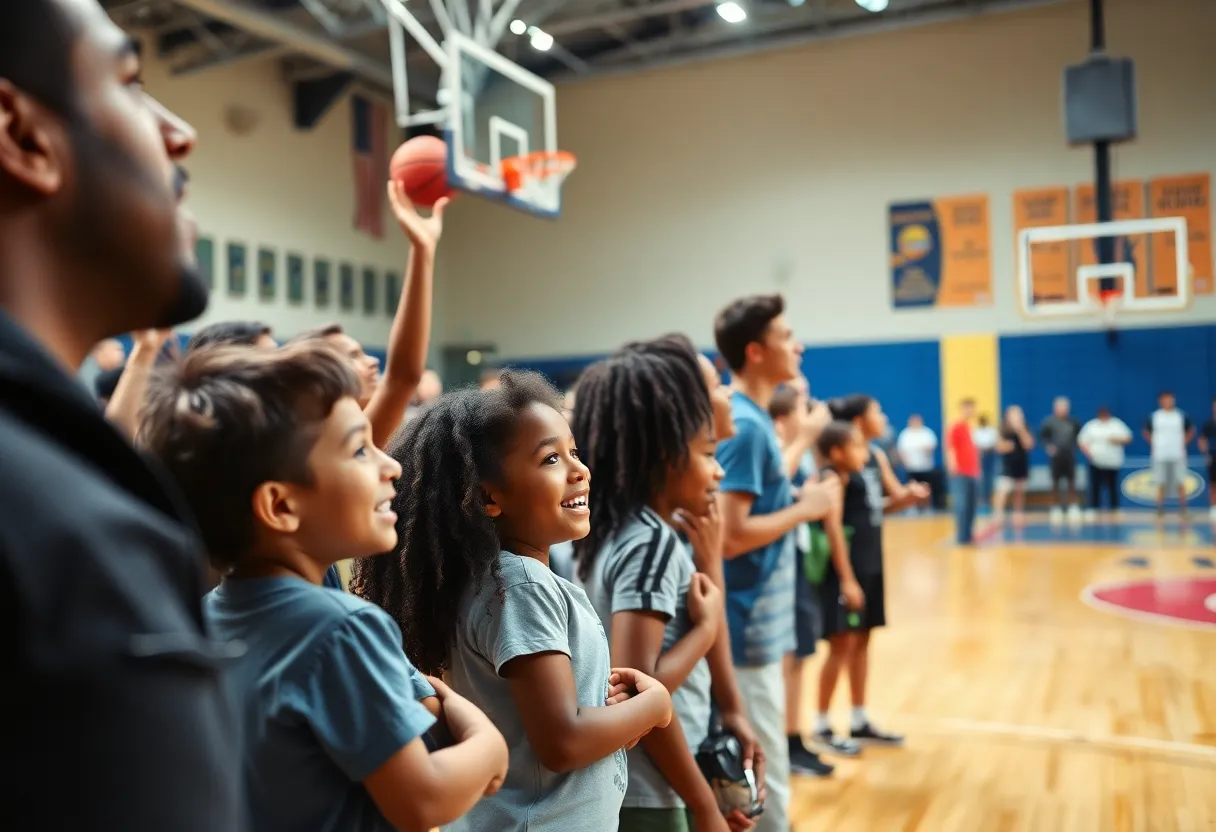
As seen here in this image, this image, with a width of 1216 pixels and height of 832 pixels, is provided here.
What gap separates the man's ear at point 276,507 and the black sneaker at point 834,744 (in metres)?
3.56

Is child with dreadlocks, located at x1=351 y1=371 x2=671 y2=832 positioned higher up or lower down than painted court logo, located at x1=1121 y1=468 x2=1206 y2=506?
higher up

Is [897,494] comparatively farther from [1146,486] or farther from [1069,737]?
[1146,486]

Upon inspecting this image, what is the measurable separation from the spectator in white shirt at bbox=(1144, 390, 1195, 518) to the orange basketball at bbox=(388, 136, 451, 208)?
1095 cm

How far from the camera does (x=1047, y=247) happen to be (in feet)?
46.2

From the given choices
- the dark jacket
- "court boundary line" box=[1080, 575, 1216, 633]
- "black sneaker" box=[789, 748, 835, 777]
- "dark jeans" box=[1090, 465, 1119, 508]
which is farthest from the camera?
"dark jeans" box=[1090, 465, 1119, 508]

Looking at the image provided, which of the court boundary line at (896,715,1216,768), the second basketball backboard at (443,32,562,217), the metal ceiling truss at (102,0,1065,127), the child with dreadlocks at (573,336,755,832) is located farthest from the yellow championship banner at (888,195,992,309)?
the child with dreadlocks at (573,336,755,832)

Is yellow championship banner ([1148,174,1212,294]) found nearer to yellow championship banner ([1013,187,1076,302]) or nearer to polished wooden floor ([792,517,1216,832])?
yellow championship banner ([1013,187,1076,302])

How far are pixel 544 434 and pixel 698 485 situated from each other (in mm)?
642

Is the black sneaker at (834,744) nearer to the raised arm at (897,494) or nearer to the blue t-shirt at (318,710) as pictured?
the raised arm at (897,494)

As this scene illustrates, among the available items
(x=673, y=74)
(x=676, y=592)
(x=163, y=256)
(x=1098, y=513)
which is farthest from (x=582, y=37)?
(x=163, y=256)

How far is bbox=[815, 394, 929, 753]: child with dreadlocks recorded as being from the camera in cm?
429

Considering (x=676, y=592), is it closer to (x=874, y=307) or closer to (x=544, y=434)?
(x=544, y=434)

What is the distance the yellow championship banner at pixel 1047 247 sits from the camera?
45.8 ft

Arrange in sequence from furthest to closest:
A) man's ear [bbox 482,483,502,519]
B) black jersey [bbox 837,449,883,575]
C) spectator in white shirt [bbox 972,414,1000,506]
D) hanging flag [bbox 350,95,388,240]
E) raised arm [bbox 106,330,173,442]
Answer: hanging flag [bbox 350,95,388,240] → spectator in white shirt [bbox 972,414,1000,506] → black jersey [bbox 837,449,883,575] → raised arm [bbox 106,330,173,442] → man's ear [bbox 482,483,502,519]
